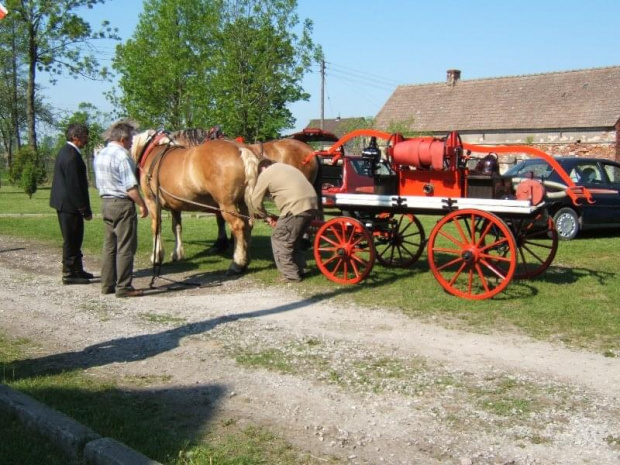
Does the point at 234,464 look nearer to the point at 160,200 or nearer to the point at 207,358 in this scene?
the point at 207,358

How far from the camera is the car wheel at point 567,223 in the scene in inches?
549

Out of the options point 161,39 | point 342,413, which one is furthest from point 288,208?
point 161,39

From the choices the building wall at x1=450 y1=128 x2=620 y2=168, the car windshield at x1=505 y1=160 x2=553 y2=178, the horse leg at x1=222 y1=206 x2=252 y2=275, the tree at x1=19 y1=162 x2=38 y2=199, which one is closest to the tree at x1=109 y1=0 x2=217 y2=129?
the tree at x1=19 y1=162 x2=38 y2=199

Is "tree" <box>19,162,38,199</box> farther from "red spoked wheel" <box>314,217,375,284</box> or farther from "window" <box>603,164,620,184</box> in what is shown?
"red spoked wheel" <box>314,217,375,284</box>

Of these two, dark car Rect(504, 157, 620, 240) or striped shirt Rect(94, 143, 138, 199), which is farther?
dark car Rect(504, 157, 620, 240)

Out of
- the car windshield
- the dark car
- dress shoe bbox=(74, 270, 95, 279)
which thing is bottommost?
dress shoe bbox=(74, 270, 95, 279)

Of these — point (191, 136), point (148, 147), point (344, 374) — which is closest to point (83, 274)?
point (148, 147)

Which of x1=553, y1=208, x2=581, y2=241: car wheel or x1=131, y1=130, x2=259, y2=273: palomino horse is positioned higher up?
x1=131, y1=130, x2=259, y2=273: palomino horse

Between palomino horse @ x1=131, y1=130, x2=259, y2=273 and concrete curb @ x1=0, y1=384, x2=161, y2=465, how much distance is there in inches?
208

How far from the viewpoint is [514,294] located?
8125mm

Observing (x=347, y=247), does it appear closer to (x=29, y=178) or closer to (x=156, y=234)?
(x=156, y=234)

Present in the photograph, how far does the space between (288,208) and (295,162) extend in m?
2.38

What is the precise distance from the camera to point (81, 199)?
923cm

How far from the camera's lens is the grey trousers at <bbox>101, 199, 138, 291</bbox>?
8.27 metres
